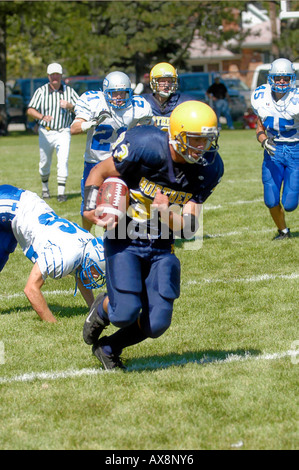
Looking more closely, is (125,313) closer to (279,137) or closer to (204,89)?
(279,137)

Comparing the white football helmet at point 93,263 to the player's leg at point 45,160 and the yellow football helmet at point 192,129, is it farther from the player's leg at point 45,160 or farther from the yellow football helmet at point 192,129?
the player's leg at point 45,160

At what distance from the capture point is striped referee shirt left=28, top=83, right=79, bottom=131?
37.8 feet

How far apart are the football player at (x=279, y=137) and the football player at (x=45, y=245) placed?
9.83 feet

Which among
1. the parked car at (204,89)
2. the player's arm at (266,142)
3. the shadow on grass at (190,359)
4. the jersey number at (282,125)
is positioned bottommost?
the parked car at (204,89)

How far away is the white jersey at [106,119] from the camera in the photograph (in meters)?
7.55

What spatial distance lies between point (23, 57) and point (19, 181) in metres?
34.3

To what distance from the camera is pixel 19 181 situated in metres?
13.1

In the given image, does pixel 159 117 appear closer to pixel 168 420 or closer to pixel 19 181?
pixel 168 420

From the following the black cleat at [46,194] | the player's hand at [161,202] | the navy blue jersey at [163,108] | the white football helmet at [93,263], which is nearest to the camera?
the player's hand at [161,202]

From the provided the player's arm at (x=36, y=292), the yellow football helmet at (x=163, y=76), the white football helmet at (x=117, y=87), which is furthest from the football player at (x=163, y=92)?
the player's arm at (x=36, y=292)

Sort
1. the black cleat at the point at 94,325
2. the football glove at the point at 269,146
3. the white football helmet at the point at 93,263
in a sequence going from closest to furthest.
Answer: the black cleat at the point at 94,325, the white football helmet at the point at 93,263, the football glove at the point at 269,146

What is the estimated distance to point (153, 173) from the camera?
4312 millimetres

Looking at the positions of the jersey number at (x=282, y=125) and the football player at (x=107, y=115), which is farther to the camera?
the jersey number at (x=282, y=125)

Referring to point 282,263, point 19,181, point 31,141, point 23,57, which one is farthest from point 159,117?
point 23,57
